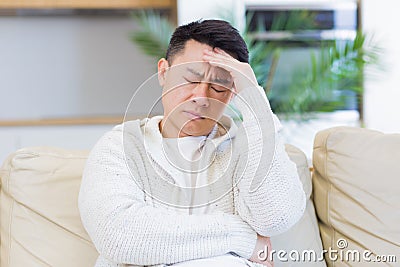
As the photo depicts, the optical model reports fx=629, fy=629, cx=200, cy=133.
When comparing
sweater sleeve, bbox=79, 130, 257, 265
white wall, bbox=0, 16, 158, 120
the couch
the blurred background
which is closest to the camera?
sweater sleeve, bbox=79, 130, 257, 265

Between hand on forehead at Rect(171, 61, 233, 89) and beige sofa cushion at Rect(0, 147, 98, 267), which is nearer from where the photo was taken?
hand on forehead at Rect(171, 61, 233, 89)

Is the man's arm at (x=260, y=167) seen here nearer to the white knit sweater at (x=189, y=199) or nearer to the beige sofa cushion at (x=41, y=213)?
the white knit sweater at (x=189, y=199)

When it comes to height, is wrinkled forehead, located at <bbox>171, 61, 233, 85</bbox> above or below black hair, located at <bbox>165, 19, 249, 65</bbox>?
below

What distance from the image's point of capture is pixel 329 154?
65.6 inches

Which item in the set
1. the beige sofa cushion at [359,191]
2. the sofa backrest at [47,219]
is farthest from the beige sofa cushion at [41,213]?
the beige sofa cushion at [359,191]

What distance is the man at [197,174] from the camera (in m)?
1.31

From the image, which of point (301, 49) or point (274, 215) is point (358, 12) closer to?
point (301, 49)

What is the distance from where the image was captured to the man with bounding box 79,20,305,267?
1.31 metres

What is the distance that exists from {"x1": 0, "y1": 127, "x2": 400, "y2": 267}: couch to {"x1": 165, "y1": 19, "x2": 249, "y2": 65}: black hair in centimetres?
41

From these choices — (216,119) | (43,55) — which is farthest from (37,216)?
(43,55)

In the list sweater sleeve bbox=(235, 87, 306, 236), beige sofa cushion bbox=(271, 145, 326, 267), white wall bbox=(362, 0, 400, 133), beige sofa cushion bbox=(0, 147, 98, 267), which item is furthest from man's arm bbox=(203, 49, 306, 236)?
white wall bbox=(362, 0, 400, 133)

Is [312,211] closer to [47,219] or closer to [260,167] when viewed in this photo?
[260,167]

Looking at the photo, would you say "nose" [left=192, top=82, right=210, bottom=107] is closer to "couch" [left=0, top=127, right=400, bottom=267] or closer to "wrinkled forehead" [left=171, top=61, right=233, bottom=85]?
"wrinkled forehead" [left=171, top=61, right=233, bottom=85]

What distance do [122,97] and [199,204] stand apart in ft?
8.79
